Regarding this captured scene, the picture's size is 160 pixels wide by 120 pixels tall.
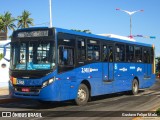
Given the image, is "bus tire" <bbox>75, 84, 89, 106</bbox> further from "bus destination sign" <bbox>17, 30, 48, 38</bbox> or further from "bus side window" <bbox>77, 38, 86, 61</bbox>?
"bus destination sign" <bbox>17, 30, 48, 38</bbox>

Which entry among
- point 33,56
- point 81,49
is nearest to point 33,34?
point 33,56

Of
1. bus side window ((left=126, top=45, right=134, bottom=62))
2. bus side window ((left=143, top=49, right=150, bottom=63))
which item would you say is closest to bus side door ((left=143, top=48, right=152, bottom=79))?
bus side window ((left=143, top=49, right=150, bottom=63))

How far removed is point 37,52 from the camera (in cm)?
1462

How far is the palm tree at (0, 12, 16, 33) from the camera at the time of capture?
88.9 m

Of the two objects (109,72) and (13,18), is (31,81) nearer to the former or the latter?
(109,72)

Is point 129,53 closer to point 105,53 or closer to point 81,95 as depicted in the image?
point 105,53

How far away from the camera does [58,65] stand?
14.5 metres

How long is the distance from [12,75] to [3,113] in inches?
86.8

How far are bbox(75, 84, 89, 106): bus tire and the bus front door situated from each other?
6.43 feet

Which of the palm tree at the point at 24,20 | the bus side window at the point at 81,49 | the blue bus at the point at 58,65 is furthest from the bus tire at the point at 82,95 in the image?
the palm tree at the point at 24,20

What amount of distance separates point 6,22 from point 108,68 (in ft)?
242

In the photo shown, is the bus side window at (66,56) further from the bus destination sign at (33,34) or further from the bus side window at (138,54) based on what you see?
the bus side window at (138,54)

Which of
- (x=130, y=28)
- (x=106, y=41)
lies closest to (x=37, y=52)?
(x=106, y=41)

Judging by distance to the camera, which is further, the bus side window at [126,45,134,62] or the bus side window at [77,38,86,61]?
the bus side window at [126,45,134,62]
